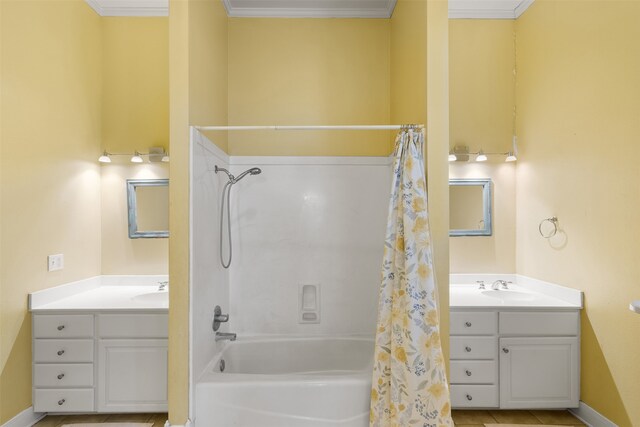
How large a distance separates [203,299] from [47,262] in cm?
136

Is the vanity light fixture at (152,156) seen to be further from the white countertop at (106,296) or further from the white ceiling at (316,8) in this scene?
the white ceiling at (316,8)

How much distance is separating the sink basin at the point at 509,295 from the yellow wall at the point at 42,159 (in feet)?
10.6

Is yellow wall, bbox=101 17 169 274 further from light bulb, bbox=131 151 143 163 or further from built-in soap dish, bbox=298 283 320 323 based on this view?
built-in soap dish, bbox=298 283 320 323

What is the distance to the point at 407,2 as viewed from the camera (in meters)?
2.41

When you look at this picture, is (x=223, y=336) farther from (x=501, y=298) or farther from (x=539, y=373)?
(x=539, y=373)

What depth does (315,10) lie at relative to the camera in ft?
9.62

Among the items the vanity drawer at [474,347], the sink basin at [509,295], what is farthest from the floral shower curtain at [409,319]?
the sink basin at [509,295]

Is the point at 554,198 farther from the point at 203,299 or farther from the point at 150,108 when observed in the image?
the point at 150,108

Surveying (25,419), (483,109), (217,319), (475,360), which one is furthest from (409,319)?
(25,419)

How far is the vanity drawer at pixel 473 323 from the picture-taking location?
2551 mm

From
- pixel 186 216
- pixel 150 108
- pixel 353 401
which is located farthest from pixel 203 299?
pixel 150 108

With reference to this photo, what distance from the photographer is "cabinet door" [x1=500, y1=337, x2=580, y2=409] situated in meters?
2.53

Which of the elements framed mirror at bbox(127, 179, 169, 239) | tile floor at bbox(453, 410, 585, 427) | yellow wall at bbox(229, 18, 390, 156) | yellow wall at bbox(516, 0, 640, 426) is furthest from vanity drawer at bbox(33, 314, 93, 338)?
yellow wall at bbox(516, 0, 640, 426)

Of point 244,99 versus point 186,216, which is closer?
point 186,216
